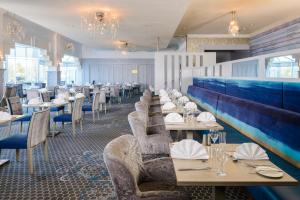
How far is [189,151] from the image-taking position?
260 cm

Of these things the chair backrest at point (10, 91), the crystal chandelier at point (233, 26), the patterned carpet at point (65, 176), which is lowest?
the patterned carpet at point (65, 176)

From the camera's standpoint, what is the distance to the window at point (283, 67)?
127 inches

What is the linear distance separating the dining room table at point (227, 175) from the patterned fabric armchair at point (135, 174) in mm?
218

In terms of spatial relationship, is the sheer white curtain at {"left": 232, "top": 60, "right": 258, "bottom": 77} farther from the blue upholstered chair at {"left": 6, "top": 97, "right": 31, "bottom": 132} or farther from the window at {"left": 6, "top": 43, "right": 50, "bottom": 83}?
the window at {"left": 6, "top": 43, "right": 50, "bottom": 83}

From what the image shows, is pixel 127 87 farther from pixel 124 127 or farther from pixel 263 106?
pixel 263 106

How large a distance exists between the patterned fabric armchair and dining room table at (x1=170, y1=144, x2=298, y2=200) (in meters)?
0.22

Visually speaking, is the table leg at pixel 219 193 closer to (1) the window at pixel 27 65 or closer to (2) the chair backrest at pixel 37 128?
(2) the chair backrest at pixel 37 128

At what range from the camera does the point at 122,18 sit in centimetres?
970

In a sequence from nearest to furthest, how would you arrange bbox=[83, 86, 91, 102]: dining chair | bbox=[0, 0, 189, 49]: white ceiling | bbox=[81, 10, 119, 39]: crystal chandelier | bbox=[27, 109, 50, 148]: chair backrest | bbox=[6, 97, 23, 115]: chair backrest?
bbox=[27, 109, 50, 148]: chair backrest, bbox=[6, 97, 23, 115]: chair backrest, bbox=[0, 0, 189, 49]: white ceiling, bbox=[81, 10, 119, 39]: crystal chandelier, bbox=[83, 86, 91, 102]: dining chair

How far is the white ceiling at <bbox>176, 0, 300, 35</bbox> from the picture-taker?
8.89 m

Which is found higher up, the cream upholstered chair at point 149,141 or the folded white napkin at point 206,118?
the folded white napkin at point 206,118

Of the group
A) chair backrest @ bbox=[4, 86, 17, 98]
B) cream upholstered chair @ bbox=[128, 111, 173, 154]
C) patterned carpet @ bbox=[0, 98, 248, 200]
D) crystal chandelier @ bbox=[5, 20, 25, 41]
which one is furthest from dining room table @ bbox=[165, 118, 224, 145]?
crystal chandelier @ bbox=[5, 20, 25, 41]

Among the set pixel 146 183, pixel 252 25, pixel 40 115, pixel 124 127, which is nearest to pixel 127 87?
pixel 252 25

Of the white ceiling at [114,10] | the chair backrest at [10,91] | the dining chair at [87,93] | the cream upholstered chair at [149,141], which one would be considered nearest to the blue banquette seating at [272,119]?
the cream upholstered chair at [149,141]
